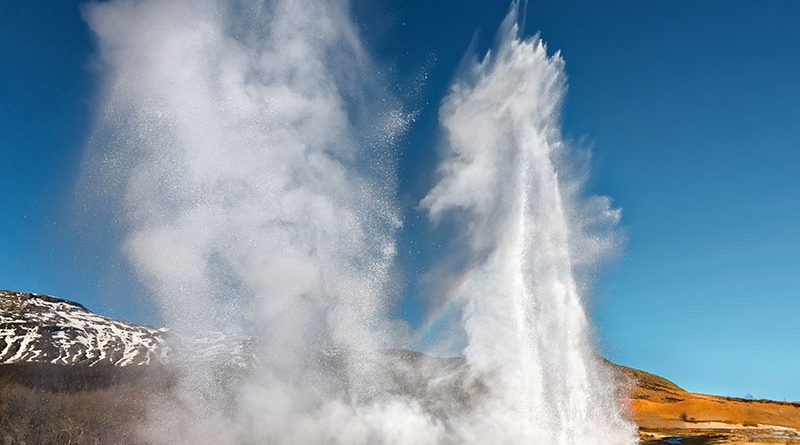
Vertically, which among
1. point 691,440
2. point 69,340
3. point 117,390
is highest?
point 69,340

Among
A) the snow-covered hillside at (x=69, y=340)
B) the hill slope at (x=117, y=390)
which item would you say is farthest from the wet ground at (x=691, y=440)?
the snow-covered hillside at (x=69, y=340)

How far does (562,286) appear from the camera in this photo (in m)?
37.8

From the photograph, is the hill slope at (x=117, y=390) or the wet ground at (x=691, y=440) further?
the hill slope at (x=117, y=390)

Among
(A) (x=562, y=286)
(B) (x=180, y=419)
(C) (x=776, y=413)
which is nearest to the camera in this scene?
(A) (x=562, y=286)

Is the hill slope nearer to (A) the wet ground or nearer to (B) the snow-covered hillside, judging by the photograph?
(A) the wet ground

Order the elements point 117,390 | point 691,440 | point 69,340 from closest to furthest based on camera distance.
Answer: point 691,440
point 117,390
point 69,340

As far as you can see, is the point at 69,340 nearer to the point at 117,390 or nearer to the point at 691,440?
the point at 117,390

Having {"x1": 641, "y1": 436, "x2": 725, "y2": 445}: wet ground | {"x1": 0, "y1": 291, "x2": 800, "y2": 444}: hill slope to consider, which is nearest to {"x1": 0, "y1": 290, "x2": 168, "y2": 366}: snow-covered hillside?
{"x1": 0, "y1": 291, "x2": 800, "y2": 444}: hill slope

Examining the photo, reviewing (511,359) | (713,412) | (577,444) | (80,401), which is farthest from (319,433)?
(713,412)

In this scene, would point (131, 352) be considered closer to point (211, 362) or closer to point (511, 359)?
point (211, 362)

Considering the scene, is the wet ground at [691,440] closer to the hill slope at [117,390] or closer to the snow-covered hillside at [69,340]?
the hill slope at [117,390]

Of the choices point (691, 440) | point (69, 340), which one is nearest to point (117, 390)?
point (69, 340)

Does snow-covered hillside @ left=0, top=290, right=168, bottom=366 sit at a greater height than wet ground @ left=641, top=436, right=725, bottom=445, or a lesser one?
greater

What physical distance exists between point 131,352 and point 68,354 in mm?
16376
